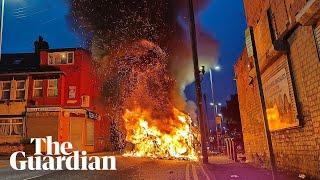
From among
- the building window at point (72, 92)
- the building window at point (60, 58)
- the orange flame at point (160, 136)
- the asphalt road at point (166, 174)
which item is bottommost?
the asphalt road at point (166, 174)

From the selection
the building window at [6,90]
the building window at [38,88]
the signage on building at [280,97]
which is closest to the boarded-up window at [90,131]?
the building window at [38,88]

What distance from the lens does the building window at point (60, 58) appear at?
32.6 metres

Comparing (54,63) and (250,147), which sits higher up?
(54,63)

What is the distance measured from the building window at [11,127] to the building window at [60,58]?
698 centimetres

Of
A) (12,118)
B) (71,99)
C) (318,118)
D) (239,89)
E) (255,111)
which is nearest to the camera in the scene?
(318,118)

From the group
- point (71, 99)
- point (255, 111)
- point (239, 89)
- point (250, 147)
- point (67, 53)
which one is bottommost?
point (250, 147)

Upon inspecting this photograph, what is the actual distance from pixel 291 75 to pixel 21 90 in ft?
89.7

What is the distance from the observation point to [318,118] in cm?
750

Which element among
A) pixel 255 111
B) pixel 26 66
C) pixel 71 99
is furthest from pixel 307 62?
pixel 26 66

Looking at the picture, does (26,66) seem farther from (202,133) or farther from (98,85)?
(202,133)

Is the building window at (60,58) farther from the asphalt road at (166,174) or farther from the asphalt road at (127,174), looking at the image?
the asphalt road at (166,174)

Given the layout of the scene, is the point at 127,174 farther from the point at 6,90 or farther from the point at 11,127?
the point at 6,90

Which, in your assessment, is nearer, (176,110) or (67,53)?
(176,110)

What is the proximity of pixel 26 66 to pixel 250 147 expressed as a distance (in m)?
24.9
